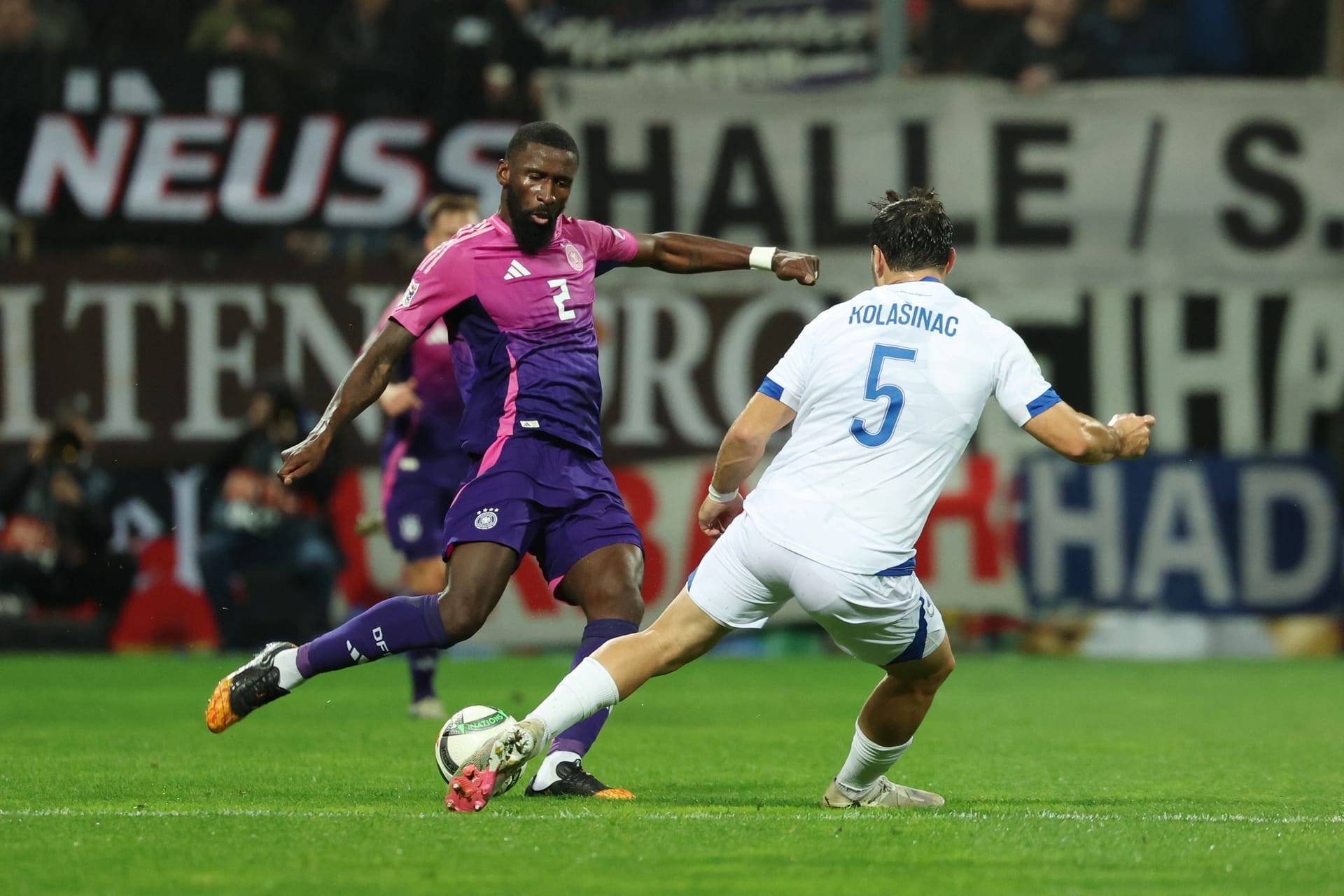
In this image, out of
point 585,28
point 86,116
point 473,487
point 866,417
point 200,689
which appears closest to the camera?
point 866,417

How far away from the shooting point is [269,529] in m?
14.2

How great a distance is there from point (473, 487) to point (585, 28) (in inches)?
390

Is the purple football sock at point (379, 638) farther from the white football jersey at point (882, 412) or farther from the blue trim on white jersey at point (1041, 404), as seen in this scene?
the blue trim on white jersey at point (1041, 404)

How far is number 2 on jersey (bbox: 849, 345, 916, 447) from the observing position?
615 centimetres

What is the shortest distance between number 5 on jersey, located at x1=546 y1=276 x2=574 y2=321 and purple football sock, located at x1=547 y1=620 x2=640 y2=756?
1.08m

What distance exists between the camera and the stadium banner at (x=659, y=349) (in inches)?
579

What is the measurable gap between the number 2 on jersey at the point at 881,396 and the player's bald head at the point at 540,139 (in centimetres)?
147

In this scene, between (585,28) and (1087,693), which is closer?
(1087,693)

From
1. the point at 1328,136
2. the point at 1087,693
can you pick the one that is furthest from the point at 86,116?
the point at 1328,136

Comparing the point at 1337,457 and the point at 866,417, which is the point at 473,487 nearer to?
the point at 866,417

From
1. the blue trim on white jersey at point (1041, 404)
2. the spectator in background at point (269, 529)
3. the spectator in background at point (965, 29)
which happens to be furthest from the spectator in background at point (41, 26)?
the blue trim on white jersey at point (1041, 404)

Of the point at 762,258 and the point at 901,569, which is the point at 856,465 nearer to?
the point at 901,569

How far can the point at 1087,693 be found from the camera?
40.2 feet

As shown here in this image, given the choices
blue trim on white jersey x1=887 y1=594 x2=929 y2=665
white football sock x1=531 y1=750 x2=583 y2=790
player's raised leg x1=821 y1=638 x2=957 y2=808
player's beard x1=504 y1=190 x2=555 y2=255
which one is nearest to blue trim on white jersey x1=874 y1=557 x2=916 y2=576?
blue trim on white jersey x1=887 y1=594 x2=929 y2=665
